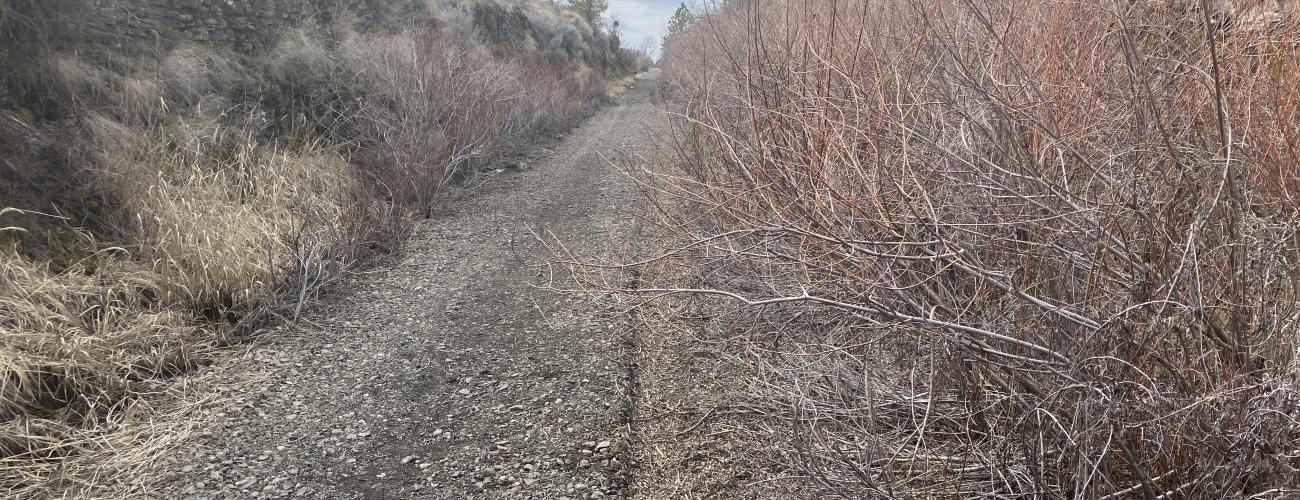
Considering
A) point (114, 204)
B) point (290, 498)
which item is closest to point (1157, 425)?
point (290, 498)

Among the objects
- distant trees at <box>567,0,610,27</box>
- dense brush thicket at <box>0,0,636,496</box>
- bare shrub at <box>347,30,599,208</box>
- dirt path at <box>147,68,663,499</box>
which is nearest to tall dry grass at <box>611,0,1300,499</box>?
dirt path at <box>147,68,663,499</box>

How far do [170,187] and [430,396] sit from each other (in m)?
3.42

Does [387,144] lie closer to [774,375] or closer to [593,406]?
[593,406]

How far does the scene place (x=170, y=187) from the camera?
5246 mm

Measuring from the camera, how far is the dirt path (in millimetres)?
2842

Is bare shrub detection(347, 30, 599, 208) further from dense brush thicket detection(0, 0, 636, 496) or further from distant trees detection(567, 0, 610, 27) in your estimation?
distant trees detection(567, 0, 610, 27)

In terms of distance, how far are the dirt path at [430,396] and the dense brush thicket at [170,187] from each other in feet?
1.44

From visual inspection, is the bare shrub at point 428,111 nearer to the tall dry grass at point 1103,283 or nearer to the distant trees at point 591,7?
the tall dry grass at point 1103,283

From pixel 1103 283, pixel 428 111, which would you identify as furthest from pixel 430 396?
pixel 428 111

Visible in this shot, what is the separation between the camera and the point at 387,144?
8047mm

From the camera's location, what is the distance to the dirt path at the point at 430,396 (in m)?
2.84

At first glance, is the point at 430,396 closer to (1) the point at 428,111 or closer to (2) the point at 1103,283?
(2) the point at 1103,283

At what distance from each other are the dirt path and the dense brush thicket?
439mm

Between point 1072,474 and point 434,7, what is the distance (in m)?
16.3
